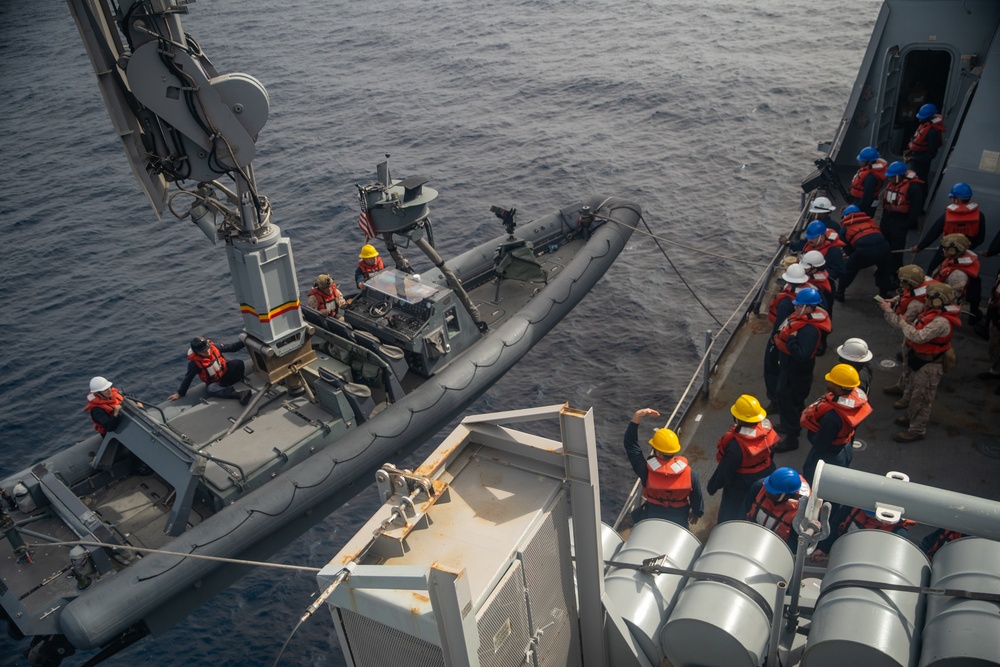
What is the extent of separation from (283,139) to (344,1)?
846 inches

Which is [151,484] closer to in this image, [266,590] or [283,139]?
[266,590]

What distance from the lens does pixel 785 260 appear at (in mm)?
10328

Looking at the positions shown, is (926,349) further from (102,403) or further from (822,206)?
(102,403)

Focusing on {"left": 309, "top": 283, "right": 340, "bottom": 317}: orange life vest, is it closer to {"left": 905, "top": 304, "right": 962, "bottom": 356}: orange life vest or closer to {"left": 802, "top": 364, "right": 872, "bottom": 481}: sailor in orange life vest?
{"left": 802, "top": 364, "right": 872, "bottom": 481}: sailor in orange life vest

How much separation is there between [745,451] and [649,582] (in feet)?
6.00

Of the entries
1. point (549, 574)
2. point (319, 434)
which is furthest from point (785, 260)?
point (549, 574)

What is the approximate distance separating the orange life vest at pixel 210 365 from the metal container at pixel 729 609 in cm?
707

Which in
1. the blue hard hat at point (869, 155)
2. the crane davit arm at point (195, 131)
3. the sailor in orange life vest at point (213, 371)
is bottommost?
the sailor in orange life vest at point (213, 371)

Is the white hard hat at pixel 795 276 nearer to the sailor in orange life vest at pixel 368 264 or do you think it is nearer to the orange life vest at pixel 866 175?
the orange life vest at pixel 866 175

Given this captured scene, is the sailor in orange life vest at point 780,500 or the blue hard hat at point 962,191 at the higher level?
the blue hard hat at point 962,191

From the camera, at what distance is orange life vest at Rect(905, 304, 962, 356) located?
6918 mm

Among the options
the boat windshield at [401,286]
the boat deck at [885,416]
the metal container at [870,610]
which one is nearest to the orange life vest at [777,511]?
the metal container at [870,610]

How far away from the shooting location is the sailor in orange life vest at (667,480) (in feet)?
18.9

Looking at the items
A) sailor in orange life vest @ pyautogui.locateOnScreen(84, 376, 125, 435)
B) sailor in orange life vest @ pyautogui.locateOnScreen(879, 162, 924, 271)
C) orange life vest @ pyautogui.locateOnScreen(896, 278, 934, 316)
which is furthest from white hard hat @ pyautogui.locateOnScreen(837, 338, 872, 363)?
sailor in orange life vest @ pyautogui.locateOnScreen(84, 376, 125, 435)
